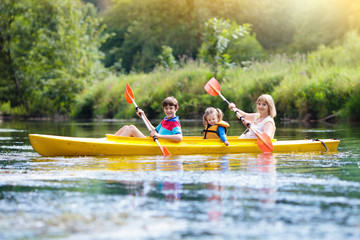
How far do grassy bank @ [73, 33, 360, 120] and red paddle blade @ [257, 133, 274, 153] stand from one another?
793 cm

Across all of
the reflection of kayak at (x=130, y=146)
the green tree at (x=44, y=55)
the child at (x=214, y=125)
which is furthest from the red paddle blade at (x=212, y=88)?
the green tree at (x=44, y=55)

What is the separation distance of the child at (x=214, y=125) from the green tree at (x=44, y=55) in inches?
658

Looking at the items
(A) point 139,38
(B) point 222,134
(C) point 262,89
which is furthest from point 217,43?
(A) point 139,38

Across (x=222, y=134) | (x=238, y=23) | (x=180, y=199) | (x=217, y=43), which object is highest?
(x=238, y=23)

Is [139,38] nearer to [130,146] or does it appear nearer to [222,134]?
[222,134]

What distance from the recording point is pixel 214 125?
822 cm

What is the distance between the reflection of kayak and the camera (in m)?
7.65

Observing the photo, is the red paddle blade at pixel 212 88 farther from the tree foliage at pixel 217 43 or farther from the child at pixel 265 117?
the tree foliage at pixel 217 43

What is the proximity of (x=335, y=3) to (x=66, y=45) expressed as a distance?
781 inches

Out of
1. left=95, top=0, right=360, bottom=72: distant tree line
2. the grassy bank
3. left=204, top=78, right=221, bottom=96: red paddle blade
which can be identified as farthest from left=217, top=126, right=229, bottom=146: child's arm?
left=95, top=0, right=360, bottom=72: distant tree line

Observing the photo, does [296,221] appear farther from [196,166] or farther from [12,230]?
[196,166]

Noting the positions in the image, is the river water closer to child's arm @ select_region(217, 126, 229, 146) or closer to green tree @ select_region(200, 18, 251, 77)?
child's arm @ select_region(217, 126, 229, 146)

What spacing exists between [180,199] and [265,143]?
12.2ft

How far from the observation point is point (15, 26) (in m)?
26.7
